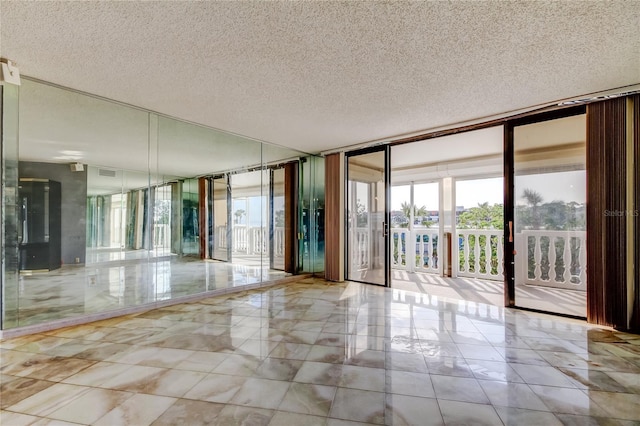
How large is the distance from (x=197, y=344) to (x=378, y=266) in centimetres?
335

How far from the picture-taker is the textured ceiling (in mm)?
1844

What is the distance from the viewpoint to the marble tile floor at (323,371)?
1.60m

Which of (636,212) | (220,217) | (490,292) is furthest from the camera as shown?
(220,217)

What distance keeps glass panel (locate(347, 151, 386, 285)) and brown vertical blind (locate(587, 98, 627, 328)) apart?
2.59 meters

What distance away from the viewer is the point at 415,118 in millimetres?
3689

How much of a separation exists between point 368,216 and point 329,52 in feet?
10.8

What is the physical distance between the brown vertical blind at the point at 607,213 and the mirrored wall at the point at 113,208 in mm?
4490

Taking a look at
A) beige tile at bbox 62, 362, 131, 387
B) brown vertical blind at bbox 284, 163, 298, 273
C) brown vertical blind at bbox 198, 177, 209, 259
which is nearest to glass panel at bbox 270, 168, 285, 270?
brown vertical blind at bbox 284, 163, 298, 273

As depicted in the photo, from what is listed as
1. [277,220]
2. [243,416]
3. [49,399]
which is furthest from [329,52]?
[277,220]

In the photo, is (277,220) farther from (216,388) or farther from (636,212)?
(636,212)

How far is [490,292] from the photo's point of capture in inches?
177

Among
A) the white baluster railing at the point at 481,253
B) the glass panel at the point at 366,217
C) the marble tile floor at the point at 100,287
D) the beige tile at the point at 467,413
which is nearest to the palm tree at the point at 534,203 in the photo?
the white baluster railing at the point at 481,253

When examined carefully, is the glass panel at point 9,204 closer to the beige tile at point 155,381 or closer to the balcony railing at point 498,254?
the beige tile at point 155,381

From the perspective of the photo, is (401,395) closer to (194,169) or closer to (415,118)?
(415,118)
